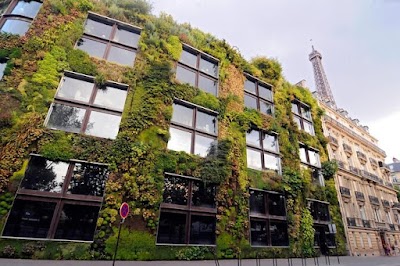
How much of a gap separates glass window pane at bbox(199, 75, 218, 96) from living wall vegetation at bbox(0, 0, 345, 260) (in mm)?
552

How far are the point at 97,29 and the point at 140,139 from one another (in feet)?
27.7

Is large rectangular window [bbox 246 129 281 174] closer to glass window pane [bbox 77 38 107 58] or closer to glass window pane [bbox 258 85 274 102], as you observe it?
glass window pane [bbox 258 85 274 102]

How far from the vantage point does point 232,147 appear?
15836 millimetres

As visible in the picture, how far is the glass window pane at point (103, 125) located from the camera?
40.4ft

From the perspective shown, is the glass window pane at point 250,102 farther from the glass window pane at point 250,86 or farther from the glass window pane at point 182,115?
the glass window pane at point 182,115

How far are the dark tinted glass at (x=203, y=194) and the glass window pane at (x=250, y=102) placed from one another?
8.41 m

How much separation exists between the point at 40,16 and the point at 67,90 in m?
5.21

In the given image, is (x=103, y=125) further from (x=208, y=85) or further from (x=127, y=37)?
(x=208, y=85)

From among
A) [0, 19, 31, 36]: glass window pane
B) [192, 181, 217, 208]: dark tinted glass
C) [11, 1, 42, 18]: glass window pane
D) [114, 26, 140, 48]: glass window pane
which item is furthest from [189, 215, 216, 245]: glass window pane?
[11, 1, 42, 18]: glass window pane

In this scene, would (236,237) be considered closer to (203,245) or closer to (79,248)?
(203,245)

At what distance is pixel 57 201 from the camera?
1023 cm

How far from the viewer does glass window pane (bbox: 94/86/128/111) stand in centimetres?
1320

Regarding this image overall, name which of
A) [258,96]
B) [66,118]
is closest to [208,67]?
[258,96]

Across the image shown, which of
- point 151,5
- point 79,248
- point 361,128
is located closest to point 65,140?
point 79,248
